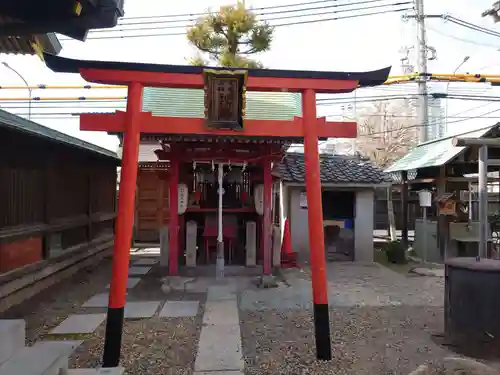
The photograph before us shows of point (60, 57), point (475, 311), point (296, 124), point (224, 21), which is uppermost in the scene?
point (224, 21)

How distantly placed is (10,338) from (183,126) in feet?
9.58

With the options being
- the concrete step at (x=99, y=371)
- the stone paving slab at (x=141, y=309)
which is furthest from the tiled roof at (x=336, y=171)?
the concrete step at (x=99, y=371)

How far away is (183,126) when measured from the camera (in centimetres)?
499

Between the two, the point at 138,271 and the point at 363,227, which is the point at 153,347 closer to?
the point at 138,271

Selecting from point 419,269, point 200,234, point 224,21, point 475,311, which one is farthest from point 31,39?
point 224,21

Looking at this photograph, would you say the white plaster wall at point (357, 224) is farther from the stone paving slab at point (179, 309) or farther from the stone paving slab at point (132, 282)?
the stone paving slab at point (179, 309)

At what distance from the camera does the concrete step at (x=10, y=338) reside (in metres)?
3.45

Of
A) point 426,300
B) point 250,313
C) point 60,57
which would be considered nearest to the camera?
point 60,57

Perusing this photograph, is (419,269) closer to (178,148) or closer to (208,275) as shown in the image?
(208,275)

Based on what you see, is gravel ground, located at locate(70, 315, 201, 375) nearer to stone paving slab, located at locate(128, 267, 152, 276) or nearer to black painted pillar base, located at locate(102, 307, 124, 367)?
black painted pillar base, located at locate(102, 307, 124, 367)

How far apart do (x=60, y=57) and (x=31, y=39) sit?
1.35 feet

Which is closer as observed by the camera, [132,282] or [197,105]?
[197,105]

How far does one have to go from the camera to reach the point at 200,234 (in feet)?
35.1

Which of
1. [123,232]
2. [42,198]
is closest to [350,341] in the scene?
[123,232]
